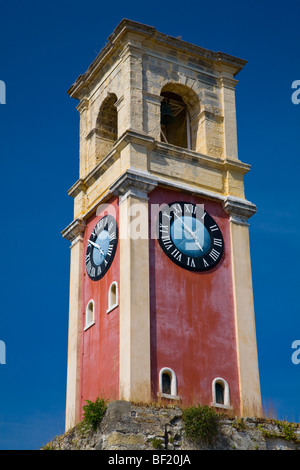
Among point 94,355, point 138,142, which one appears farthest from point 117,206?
point 94,355

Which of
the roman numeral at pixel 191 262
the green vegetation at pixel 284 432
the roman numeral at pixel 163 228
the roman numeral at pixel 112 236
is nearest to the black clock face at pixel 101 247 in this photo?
the roman numeral at pixel 112 236

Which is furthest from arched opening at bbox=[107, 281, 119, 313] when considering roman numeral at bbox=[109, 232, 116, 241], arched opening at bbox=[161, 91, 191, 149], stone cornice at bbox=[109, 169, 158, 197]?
arched opening at bbox=[161, 91, 191, 149]

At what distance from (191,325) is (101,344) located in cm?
291

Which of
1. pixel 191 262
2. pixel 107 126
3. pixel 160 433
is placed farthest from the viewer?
pixel 107 126

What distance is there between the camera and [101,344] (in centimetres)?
3453

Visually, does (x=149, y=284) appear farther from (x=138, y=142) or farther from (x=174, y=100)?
(x=174, y=100)

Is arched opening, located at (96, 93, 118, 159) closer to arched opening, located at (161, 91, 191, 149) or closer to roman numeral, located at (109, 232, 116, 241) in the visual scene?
arched opening, located at (161, 91, 191, 149)

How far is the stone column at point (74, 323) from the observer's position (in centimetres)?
3547

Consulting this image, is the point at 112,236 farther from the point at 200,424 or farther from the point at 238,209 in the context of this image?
the point at 200,424

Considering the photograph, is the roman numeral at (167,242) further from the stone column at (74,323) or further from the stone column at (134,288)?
the stone column at (74,323)

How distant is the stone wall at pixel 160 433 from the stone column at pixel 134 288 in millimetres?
790

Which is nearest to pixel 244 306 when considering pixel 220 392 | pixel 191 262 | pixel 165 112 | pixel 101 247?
pixel 191 262

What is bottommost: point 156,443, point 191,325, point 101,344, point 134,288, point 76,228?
point 156,443

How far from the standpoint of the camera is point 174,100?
40031mm
